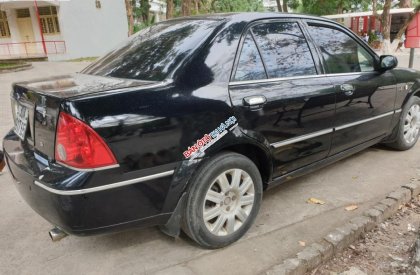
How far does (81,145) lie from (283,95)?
1605 mm

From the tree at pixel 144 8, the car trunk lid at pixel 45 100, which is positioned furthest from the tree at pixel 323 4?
the car trunk lid at pixel 45 100

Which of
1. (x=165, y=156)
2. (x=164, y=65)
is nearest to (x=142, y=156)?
(x=165, y=156)

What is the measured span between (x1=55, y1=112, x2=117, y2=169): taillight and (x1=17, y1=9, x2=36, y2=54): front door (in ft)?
81.8

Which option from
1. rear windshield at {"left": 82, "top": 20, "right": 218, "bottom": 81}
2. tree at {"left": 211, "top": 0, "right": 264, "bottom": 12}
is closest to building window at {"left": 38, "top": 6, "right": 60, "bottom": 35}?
tree at {"left": 211, "top": 0, "right": 264, "bottom": 12}

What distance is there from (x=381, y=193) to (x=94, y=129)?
9.45 feet

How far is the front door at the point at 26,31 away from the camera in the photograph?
953 inches

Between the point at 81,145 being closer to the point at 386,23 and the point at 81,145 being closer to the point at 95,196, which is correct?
the point at 95,196

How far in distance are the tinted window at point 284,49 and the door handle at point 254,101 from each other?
0.27m

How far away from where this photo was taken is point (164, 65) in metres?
2.63

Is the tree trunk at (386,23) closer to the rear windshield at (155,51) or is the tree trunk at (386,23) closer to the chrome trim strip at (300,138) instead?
the chrome trim strip at (300,138)

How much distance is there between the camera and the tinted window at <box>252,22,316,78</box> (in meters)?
3.02

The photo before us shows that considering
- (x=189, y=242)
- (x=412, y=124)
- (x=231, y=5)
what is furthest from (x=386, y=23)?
(x=231, y=5)

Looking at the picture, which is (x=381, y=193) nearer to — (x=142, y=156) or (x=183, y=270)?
(x=183, y=270)

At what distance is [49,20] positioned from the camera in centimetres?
2378
